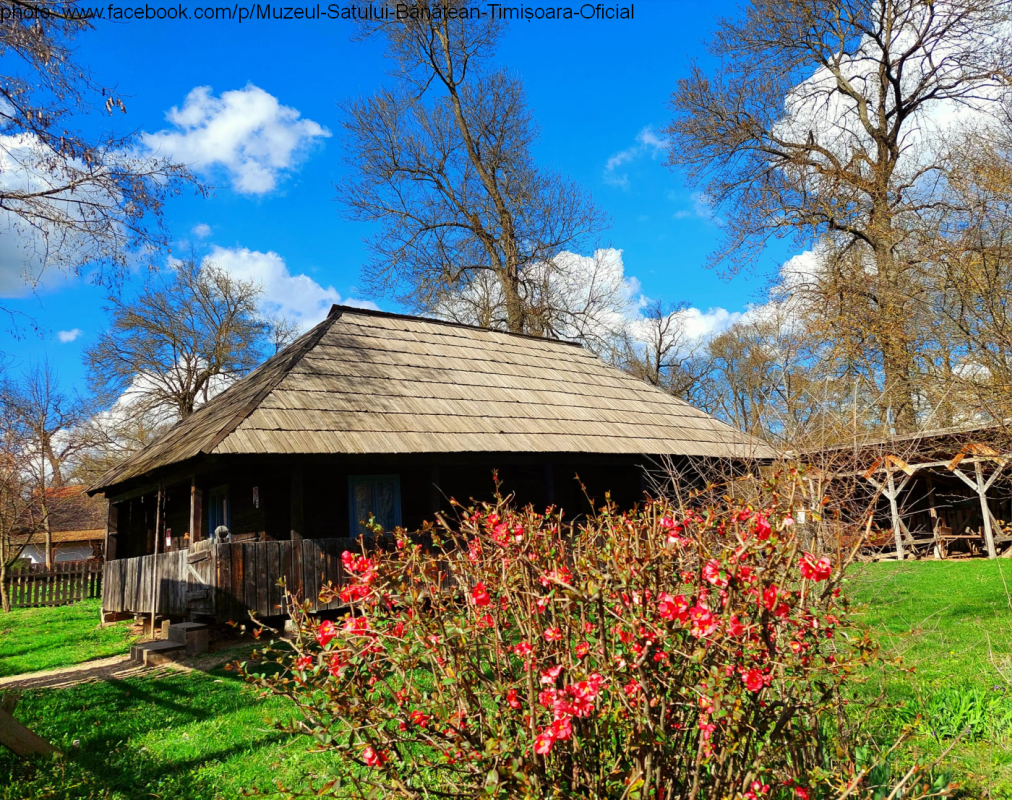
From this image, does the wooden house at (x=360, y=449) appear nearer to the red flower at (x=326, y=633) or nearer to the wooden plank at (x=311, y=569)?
the wooden plank at (x=311, y=569)

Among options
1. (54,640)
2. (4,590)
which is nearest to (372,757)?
(54,640)

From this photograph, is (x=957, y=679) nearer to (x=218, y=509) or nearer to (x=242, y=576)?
(x=242, y=576)

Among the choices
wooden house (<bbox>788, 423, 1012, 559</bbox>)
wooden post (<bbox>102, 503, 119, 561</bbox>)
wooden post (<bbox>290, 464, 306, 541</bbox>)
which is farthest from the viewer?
wooden post (<bbox>102, 503, 119, 561</bbox>)

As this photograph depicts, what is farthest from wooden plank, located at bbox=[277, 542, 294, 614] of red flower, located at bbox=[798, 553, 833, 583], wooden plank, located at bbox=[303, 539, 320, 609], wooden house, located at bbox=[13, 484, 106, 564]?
wooden house, located at bbox=[13, 484, 106, 564]

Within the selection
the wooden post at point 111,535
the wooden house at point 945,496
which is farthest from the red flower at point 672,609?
the wooden post at point 111,535

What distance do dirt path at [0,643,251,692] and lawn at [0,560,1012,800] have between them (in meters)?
0.34

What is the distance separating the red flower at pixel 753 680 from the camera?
224 centimetres

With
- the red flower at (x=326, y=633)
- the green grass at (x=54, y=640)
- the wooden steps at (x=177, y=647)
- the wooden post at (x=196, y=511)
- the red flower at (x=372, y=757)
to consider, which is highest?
the wooden post at (x=196, y=511)

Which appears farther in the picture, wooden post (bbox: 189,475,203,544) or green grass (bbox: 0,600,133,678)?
wooden post (bbox: 189,475,203,544)

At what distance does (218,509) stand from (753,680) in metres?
12.3

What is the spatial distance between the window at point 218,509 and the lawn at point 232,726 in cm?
470

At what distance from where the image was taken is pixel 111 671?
335 inches

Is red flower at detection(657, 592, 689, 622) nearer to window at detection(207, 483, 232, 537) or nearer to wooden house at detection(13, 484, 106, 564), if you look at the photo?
window at detection(207, 483, 232, 537)

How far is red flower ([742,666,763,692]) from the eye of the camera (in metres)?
2.24
